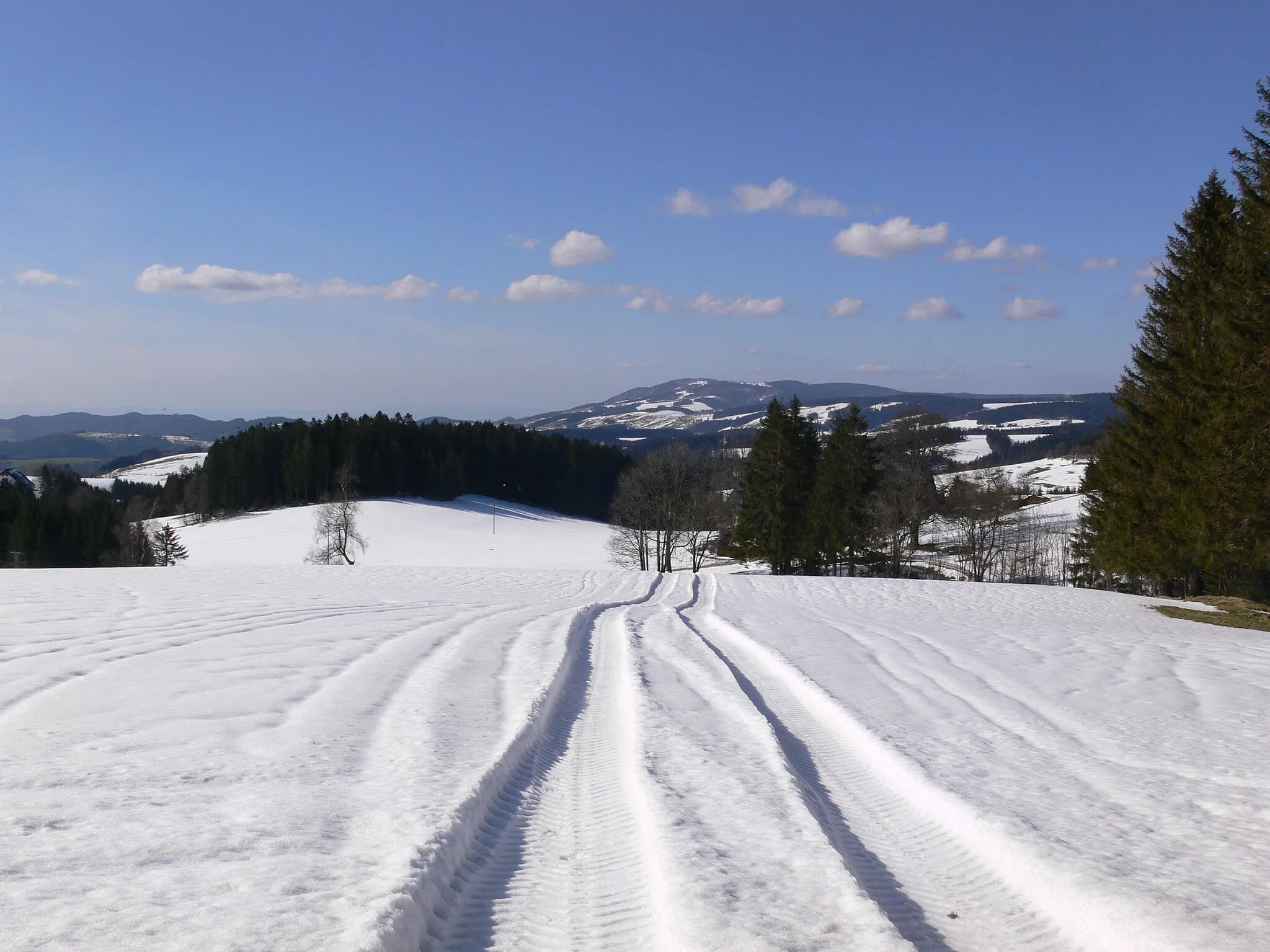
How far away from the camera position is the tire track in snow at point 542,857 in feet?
11.1

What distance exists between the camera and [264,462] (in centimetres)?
7738

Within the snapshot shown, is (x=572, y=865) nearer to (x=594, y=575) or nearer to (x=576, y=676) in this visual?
(x=576, y=676)

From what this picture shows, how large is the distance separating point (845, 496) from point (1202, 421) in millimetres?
19282

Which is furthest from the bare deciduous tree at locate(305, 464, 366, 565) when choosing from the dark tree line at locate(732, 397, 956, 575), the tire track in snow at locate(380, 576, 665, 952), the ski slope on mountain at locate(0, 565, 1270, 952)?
the tire track in snow at locate(380, 576, 665, 952)

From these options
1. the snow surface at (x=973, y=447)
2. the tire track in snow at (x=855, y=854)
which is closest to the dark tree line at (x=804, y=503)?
the tire track in snow at (x=855, y=854)

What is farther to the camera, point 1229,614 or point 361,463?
point 361,463

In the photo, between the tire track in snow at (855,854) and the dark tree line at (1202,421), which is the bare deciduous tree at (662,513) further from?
the tire track in snow at (855,854)

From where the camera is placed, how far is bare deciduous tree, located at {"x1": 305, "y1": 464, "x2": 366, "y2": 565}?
46000 millimetres

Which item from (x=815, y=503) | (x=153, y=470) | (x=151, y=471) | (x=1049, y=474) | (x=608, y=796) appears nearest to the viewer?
(x=608, y=796)

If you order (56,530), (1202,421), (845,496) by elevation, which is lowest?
(56,530)

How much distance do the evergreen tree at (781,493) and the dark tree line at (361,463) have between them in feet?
151

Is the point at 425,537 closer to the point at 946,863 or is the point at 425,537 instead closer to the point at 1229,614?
the point at 1229,614

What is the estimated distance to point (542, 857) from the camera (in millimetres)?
4207

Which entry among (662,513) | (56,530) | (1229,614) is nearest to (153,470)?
(56,530)
